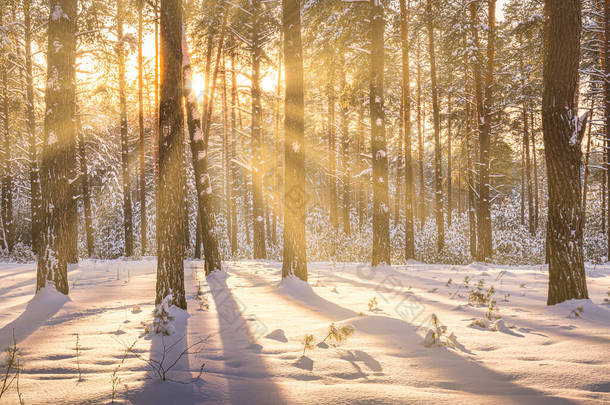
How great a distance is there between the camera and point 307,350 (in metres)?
3.55

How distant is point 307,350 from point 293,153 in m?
4.69

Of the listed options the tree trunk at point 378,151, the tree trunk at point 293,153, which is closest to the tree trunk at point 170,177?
the tree trunk at point 293,153

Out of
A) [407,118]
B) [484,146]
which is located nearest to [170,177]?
[484,146]

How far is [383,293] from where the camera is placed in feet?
23.0

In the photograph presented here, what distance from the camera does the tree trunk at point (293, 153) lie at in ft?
24.4

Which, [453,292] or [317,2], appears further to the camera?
[317,2]

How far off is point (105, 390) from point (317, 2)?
34.6 feet

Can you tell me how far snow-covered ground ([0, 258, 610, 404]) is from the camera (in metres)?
2.61

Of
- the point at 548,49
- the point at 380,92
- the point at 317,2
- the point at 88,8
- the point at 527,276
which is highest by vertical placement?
the point at 317,2

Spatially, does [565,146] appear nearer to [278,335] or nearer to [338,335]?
[338,335]

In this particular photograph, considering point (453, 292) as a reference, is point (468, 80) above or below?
above

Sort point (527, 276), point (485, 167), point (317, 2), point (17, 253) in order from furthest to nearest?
point (17, 253) < point (485, 167) < point (317, 2) < point (527, 276)

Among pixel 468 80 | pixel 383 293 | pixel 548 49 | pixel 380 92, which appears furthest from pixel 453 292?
pixel 468 80

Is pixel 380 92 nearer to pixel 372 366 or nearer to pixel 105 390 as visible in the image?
pixel 372 366
